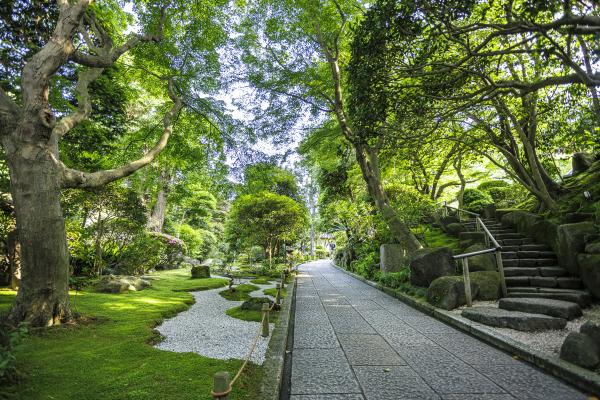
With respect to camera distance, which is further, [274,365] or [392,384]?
[274,365]

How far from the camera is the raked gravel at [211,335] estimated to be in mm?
4363

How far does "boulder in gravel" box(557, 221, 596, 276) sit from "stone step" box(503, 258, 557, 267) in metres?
0.64

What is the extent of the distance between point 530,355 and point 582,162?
10816mm

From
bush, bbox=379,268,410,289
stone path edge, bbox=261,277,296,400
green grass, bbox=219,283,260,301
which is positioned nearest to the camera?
stone path edge, bbox=261,277,296,400

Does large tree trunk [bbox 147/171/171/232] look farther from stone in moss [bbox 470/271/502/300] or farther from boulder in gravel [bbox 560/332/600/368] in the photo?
boulder in gravel [bbox 560/332/600/368]

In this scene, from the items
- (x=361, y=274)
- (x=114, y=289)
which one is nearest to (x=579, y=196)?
(x=361, y=274)

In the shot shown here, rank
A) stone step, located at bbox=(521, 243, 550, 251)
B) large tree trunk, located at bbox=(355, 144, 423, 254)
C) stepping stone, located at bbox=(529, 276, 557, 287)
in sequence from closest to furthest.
→ stepping stone, located at bbox=(529, 276, 557, 287) → stone step, located at bbox=(521, 243, 550, 251) → large tree trunk, located at bbox=(355, 144, 423, 254)

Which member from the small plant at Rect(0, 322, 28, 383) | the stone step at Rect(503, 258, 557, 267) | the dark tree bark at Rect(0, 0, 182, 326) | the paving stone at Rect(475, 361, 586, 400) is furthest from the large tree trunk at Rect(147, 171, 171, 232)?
the paving stone at Rect(475, 361, 586, 400)

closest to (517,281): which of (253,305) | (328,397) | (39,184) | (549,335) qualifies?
(549,335)

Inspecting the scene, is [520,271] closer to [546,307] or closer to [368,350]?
[546,307]

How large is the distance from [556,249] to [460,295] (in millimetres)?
3287

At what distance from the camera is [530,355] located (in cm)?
367

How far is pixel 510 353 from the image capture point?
3.99 m

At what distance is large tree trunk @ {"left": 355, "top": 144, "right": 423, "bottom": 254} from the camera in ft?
33.1
